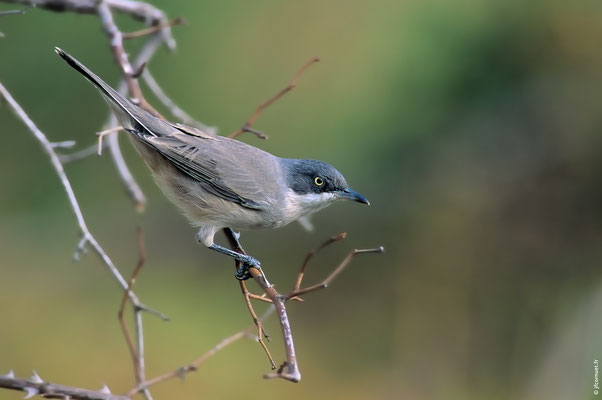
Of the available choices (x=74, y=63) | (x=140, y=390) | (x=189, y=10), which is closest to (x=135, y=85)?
(x=74, y=63)

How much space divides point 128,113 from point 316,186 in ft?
4.02

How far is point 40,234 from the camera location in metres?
6.50

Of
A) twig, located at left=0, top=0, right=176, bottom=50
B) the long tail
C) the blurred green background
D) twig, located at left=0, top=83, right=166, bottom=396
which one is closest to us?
twig, located at left=0, top=83, right=166, bottom=396

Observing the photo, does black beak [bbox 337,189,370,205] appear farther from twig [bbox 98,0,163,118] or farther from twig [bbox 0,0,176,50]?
twig [bbox 0,0,176,50]

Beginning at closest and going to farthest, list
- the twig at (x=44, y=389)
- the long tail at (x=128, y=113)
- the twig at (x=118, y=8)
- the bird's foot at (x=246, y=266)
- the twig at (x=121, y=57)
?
1. the twig at (x=44, y=389)
2. the bird's foot at (x=246, y=266)
3. the long tail at (x=128, y=113)
4. the twig at (x=121, y=57)
5. the twig at (x=118, y=8)

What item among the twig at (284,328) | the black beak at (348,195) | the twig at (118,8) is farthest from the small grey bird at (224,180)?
the twig at (118,8)

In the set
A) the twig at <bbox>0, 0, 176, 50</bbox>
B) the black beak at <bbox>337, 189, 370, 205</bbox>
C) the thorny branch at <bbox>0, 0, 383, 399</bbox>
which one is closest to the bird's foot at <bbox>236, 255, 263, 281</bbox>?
the thorny branch at <bbox>0, 0, 383, 399</bbox>

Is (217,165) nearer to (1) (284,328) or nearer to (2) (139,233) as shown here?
(2) (139,233)

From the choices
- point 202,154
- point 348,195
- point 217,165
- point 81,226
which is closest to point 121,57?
point 202,154

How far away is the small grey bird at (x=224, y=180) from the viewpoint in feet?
13.2

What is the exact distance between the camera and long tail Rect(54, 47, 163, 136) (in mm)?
3768

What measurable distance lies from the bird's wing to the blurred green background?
1864mm

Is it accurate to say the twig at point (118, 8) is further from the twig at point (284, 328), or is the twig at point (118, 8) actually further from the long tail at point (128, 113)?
the twig at point (284, 328)

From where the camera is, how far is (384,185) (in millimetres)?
6625
